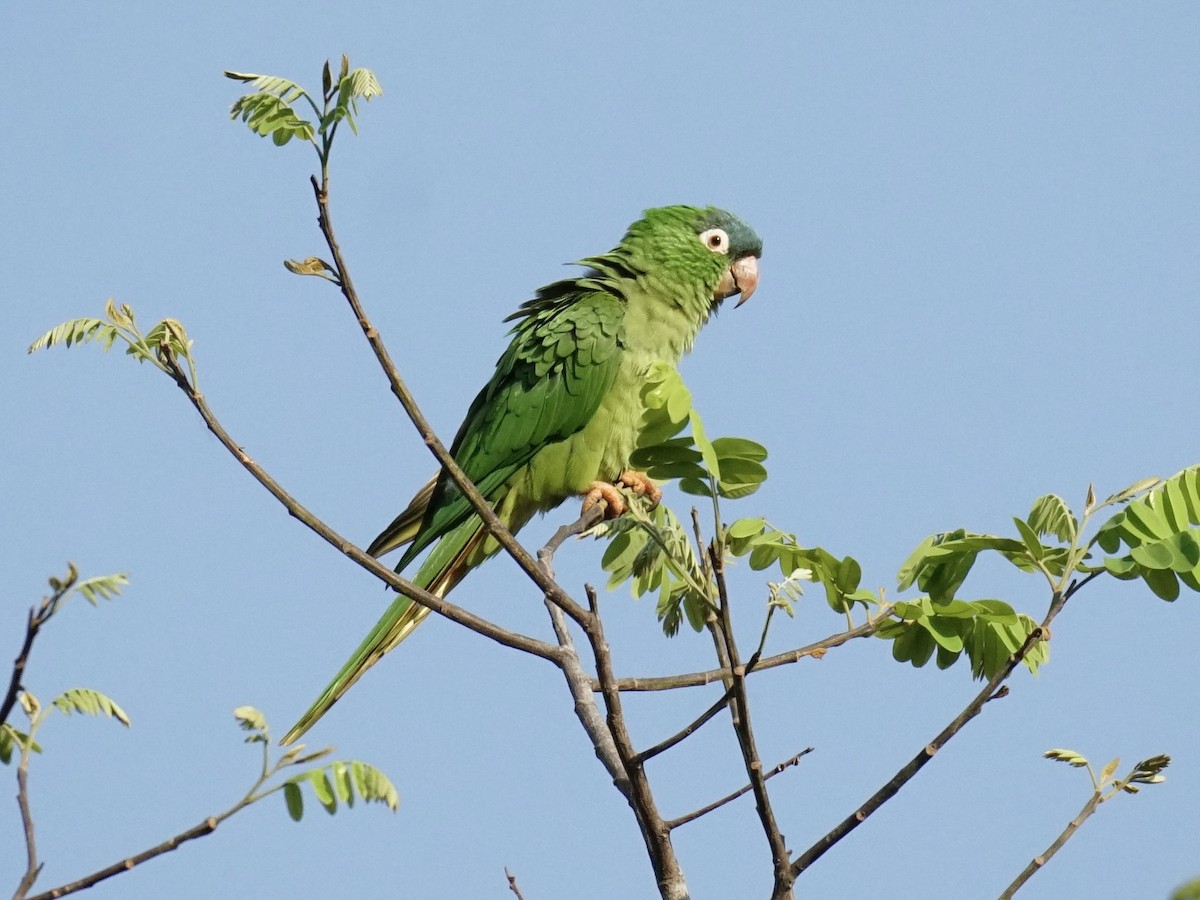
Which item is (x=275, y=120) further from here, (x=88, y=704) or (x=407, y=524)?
(x=407, y=524)

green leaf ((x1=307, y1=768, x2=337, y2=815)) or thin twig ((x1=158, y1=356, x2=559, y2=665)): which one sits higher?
thin twig ((x1=158, y1=356, x2=559, y2=665))

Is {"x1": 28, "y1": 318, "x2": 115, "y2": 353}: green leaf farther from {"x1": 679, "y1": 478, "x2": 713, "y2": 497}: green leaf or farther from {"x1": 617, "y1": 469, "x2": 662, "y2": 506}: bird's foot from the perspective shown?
{"x1": 617, "y1": 469, "x2": 662, "y2": 506}: bird's foot

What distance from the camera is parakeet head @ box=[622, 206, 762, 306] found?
5.26 meters

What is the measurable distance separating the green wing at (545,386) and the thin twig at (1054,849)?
268cm

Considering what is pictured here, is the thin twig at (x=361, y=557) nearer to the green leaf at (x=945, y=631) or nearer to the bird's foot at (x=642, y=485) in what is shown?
the green leaf at (x=945, y=631)

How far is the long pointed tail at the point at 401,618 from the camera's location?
12.2 ft

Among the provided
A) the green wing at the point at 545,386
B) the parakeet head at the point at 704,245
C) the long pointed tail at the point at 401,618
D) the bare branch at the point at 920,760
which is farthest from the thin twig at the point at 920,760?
the parakeet head at the point at 704,245

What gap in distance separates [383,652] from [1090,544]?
225 cm

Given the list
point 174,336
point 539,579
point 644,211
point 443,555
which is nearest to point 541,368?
point 443,555

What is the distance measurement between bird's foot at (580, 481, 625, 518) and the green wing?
25cm

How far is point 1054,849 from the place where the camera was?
2.25m

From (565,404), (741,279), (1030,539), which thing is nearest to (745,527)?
(1030,539)

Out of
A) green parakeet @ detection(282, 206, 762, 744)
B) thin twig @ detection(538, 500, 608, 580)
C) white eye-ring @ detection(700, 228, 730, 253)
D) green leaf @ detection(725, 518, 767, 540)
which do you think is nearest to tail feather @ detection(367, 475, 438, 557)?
green parakeet @ detection(282, 206, 762, 744)

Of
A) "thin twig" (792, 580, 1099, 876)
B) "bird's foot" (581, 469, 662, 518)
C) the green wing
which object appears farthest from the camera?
the green wing
